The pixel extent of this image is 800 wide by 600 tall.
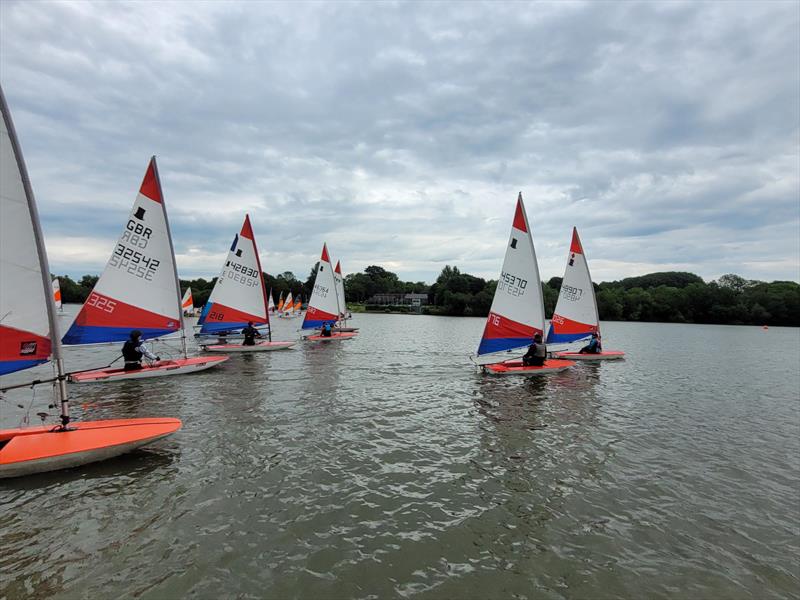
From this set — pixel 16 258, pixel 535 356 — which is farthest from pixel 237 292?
pixel 16 258

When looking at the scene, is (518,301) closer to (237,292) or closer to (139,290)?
(139,290)

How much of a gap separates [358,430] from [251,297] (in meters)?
17.1

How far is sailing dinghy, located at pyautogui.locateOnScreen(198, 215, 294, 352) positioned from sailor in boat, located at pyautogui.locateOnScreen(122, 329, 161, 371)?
26.7 ft

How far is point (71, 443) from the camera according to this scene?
26.4 feet

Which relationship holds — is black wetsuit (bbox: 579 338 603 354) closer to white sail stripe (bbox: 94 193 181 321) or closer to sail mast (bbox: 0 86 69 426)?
white sail stripe (bbox: 94 193 181 321)

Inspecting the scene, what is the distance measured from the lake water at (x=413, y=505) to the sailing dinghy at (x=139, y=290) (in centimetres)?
253

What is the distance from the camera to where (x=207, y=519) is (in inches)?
256

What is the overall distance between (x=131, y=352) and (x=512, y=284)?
16601 millimetres

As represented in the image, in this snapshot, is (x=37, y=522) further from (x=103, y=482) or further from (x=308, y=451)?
(x=308, y=451)

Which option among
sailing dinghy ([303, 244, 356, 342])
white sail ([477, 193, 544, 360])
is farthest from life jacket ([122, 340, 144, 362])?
sailing dinghy ([303, 244, 356, 342])

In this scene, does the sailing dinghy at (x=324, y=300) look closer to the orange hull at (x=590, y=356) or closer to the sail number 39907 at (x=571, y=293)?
the orange hull at (x=590, y=356)

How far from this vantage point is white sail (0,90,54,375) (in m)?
7.32

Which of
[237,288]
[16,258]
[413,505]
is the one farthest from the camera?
[237,288]

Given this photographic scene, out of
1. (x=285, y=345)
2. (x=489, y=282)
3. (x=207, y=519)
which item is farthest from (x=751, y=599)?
(x=489, y=282)
